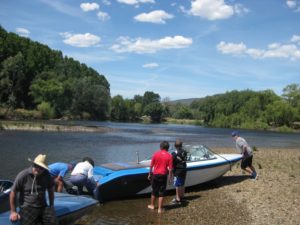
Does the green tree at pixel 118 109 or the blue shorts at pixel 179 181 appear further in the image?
the green tree at pixel 118 109

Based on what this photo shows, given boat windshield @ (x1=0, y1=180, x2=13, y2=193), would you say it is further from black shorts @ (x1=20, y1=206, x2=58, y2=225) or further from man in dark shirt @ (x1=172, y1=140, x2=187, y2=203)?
man in dark shirt @ (x1=172, y1=140, x2=187, y2=203)

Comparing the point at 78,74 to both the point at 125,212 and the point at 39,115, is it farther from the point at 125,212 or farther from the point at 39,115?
the point at 125,212

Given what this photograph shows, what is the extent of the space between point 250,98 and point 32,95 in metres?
82.0

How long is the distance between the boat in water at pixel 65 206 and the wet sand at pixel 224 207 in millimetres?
1335

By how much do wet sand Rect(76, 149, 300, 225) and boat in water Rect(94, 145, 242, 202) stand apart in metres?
0.33

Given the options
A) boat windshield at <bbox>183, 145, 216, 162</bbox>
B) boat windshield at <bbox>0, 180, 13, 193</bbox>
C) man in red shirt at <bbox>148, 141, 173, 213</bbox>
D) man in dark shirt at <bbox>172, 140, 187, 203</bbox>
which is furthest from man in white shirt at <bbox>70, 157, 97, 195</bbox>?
boat windshield at <bbox>183, 145, 216, 162</bbox>

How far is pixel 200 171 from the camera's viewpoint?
15055mm

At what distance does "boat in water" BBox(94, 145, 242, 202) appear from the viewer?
43.0 feet

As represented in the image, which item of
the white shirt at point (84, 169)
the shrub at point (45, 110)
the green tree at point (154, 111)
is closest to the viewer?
the white shirt at point (84, 169)

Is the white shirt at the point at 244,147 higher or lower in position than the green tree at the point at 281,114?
lower

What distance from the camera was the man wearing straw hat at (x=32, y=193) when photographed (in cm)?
678

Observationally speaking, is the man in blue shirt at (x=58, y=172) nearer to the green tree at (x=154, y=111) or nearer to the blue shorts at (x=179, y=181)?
the blue shorts at (x=179, y=181)

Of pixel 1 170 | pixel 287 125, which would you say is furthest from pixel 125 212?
pixel 287 125

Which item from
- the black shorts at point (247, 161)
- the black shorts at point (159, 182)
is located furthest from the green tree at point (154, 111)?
the black shorts at point (159, 182)
